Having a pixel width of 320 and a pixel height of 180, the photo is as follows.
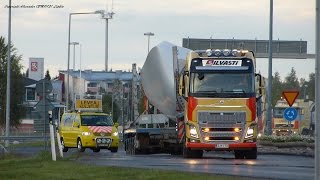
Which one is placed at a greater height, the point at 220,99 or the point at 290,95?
the point at 290,95

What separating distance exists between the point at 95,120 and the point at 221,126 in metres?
13.2

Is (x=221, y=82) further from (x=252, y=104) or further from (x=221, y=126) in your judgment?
(x=221, y=126)

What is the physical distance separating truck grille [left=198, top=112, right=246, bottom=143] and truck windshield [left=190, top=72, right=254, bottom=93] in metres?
0.79

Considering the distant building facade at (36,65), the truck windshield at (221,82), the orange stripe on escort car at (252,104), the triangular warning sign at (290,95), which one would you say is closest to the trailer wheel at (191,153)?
the truck windshield at (221,82)

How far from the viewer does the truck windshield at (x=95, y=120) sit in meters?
41.4

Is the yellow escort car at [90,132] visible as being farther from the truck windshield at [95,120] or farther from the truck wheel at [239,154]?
the truck wheel at [239,154]

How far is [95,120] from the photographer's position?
41.8 meters

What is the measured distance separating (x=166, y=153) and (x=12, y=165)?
12026 millimetres

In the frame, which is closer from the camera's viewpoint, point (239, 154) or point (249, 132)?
point (249, 132)

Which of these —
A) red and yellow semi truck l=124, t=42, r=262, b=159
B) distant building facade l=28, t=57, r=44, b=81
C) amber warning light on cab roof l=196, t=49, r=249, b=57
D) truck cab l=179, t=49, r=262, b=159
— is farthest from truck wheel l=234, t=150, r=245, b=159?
distant building facade l=28, t=57, r=44, b=81

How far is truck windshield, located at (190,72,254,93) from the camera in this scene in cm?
2908

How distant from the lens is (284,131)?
73.6m

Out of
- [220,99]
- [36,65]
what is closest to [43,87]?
[220,99]

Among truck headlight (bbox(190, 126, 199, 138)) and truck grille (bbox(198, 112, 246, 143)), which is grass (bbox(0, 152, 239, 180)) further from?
truck grille (bbox(198, 112, 246, 143))
